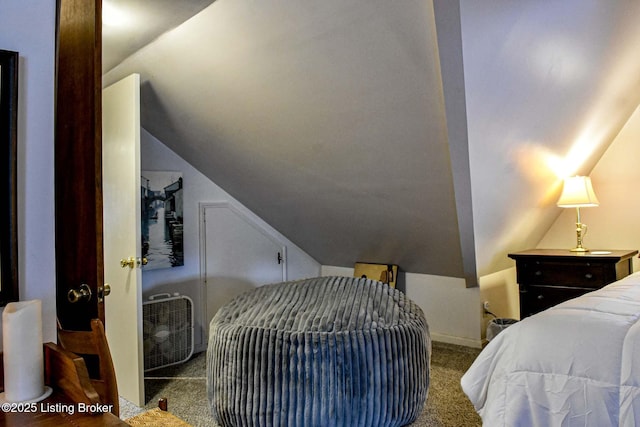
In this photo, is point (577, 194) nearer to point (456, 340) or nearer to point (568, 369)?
point (456, 340)

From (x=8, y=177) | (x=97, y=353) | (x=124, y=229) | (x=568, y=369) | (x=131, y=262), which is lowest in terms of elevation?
(x=568, y=369)

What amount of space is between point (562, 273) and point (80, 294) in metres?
3.10

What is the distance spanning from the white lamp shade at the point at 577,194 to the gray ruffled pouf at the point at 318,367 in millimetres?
1735

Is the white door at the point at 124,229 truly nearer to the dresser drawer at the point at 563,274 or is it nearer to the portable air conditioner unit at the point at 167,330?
the portable air conditioner unit at the point at 167,330

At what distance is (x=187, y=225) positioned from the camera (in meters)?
3.71

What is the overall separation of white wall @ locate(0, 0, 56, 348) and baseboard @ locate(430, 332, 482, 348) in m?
3.19

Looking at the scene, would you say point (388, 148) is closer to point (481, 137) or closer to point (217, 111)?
point (481, 137)

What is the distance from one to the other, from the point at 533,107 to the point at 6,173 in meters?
2.51

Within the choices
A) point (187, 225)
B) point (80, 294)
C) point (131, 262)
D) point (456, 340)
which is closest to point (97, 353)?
point (80, 294)

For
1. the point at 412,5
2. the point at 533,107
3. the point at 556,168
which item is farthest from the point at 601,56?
the point at 412,5

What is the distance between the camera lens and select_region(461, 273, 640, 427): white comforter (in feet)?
4.30

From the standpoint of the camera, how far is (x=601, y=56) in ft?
8.77

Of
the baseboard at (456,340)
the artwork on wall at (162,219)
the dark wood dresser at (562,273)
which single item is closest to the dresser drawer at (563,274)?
the dark wood dresser at (562,273)

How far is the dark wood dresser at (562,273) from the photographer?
3105mm
